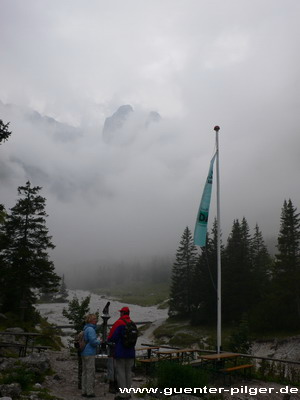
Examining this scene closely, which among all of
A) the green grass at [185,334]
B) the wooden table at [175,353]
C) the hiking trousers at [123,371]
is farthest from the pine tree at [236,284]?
the hiking trousers at [123,371]

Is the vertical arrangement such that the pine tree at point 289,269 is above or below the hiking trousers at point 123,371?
above

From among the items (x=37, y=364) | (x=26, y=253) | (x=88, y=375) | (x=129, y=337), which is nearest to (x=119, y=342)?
(x=129, y=337)

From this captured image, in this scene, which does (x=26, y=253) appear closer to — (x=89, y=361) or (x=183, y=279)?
(x=89, y=361)

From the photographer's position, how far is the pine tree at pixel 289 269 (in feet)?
146

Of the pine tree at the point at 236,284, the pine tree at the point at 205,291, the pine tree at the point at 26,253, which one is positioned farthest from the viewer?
the pine tree at the point at 205,291

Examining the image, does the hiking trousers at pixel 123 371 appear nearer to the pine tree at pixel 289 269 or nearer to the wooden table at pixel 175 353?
the wooden table at pixel 175 353

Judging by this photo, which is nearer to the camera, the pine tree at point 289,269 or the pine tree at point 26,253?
the pine tree at point 26,253

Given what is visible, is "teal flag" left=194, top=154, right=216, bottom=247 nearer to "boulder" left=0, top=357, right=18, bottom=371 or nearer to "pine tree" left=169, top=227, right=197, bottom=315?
"boulder" left=0, top=357, right=18, bottom=371

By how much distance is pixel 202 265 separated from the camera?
210 feet

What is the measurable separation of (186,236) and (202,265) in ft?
40.8

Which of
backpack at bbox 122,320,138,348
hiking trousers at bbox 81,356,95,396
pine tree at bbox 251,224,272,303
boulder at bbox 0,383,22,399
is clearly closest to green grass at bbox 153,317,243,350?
pine tree at bbox 251,224,272,303

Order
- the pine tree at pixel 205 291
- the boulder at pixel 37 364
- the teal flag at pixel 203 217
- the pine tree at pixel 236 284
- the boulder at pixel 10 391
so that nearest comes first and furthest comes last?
1. the boulder at pixel 10 391
2. the boulder at pixel 37 364
3. the teal flag at pixel 203 217
4. the pine tree at pixel 236 284
5. the pine tree at pixel 205 291

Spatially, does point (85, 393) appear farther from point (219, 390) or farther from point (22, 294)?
point (22, 294)

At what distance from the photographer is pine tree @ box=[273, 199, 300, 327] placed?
44375 millimetres
